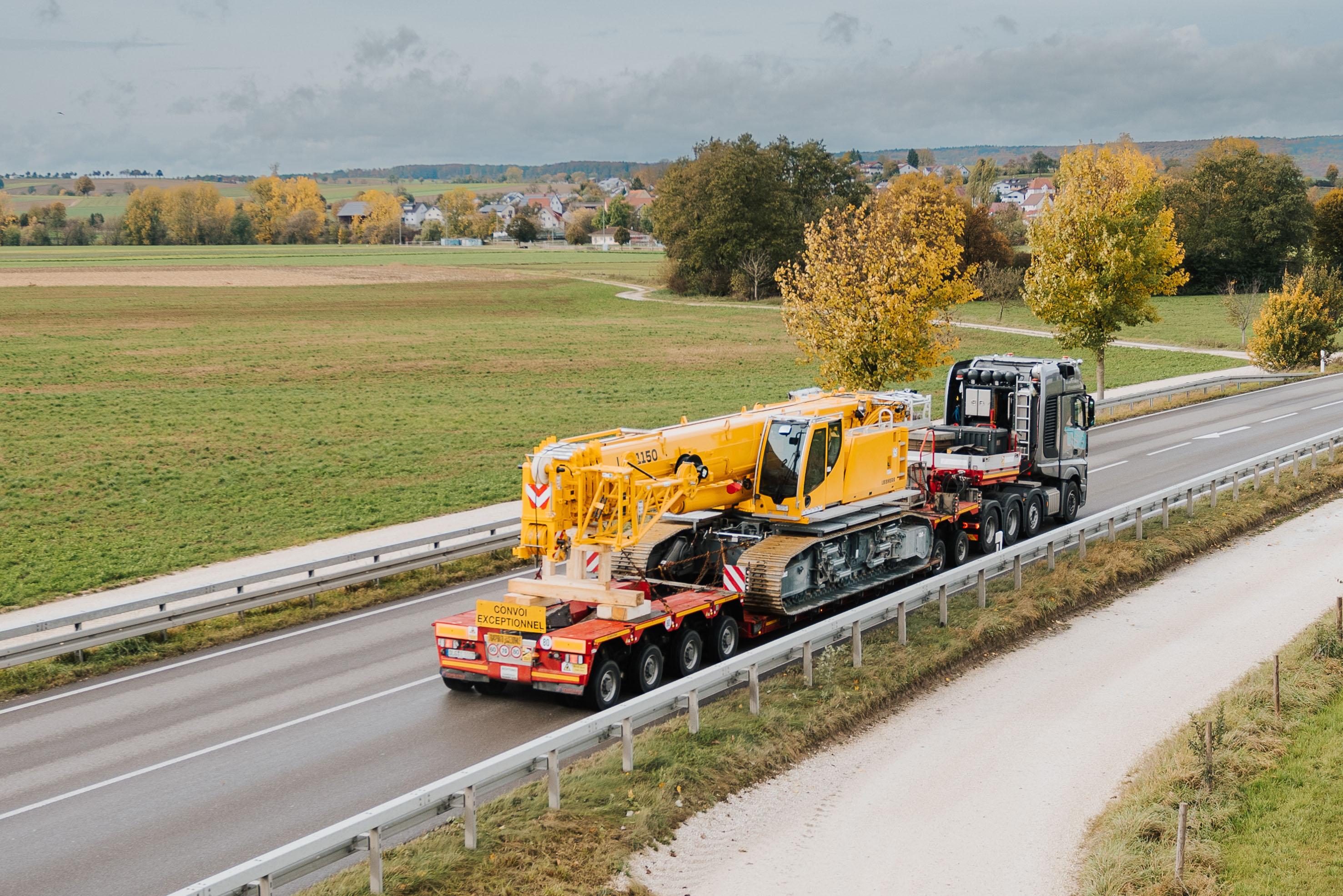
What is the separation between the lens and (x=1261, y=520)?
962 inches

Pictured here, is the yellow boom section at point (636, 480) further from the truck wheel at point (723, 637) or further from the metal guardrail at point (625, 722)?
the metal guardrail at point (625, 722)

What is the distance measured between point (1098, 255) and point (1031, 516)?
18899 millimetres

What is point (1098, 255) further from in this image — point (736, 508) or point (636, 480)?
point (636, 480)

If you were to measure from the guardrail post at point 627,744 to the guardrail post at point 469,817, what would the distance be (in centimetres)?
206

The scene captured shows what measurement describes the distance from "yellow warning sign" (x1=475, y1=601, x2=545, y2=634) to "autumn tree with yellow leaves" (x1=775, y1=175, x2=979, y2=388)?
1985cm

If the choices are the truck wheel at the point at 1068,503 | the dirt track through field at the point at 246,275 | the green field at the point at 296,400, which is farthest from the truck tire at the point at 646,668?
the dirt track through field at the point at 246,275

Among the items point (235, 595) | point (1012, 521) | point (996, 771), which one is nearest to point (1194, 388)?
point (1012, 521)

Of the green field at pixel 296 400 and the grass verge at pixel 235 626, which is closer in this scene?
the grass verge at pixel 235 626

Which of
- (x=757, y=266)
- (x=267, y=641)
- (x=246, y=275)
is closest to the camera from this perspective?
(x=267, y=641)

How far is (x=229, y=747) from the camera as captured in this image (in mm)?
13695

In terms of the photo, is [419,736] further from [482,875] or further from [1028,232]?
[1028,232]

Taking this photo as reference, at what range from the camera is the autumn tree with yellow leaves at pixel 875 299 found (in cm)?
3281

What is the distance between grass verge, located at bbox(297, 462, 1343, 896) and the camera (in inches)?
395

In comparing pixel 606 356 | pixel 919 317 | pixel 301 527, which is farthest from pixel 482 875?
pixel 606 356
